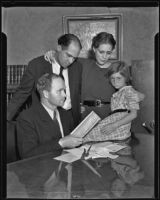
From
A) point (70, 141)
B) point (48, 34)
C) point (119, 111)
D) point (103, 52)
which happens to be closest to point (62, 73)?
point (103, 52)

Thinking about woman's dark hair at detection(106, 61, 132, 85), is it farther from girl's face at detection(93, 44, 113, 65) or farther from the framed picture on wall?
the framed picture on wall

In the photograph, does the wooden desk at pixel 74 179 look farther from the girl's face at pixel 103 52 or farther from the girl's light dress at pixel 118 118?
the girl's face at pixel 103 52

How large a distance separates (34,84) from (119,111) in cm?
62

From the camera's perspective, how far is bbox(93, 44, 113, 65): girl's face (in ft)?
6.73

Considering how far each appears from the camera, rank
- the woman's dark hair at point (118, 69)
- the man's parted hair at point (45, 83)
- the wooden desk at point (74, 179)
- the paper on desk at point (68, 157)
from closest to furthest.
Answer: the wooden desk at point (74, 179)
the paper on desk at point (68, 157)
the man's parted hair at point (45, 83)
the woman's dark hair at point (118, 69)

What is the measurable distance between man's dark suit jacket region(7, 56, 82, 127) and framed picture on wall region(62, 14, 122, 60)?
0.57 m

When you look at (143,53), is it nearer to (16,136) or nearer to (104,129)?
(104,129)

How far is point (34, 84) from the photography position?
205 centimetres

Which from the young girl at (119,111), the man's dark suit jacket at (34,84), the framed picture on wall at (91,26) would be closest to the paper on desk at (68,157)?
the young girl at (119,111)

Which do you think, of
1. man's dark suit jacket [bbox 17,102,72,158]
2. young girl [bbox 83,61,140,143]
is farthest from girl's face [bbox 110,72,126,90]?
man's dark suit jacket [bbox 17,102,72,158]

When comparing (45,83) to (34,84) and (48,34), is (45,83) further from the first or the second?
(48,34)

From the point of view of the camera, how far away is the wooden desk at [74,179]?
3.67 feet

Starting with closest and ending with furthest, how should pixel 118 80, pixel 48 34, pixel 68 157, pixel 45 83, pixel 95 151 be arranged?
pixel 68 157 < pixel 95 151 < pixel 45 83 < pixel 118 80 < pixel 48 34

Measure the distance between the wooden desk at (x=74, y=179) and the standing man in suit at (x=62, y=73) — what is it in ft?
1.79
